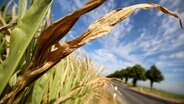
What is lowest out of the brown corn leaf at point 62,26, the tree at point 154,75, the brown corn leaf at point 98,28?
the tree at point 154,75

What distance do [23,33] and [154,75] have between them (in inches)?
3676

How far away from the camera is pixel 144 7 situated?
0.66 m

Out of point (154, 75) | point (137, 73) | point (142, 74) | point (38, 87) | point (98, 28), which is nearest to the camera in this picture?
point (98, 28)

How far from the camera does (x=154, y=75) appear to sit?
91375 mm

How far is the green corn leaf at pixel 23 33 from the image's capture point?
552mm

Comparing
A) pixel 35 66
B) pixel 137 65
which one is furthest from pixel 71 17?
pixel 137 65

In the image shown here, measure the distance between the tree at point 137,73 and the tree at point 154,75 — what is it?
15.4 feet

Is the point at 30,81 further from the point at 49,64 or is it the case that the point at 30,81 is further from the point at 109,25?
the point at 109,25

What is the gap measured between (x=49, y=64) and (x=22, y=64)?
0.12 m

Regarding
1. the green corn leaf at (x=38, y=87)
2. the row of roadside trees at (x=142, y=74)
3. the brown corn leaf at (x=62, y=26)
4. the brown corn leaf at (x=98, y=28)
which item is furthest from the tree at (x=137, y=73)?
the brown corn leaf at (x=62, y=26)

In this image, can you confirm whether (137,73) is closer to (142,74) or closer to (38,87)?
(142,74)

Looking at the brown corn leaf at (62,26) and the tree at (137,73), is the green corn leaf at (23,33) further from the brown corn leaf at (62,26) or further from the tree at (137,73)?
the tree at (137,73)

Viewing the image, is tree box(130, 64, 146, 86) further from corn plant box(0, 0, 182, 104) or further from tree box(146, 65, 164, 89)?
corn plant box(0, 0, 182, 104)

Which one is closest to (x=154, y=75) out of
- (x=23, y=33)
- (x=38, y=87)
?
(x=38, y=87)
